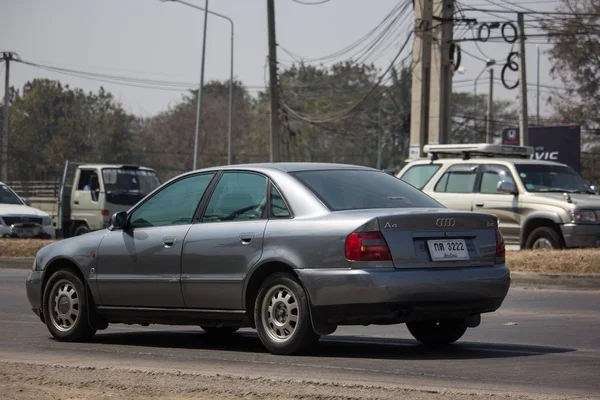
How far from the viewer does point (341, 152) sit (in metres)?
102

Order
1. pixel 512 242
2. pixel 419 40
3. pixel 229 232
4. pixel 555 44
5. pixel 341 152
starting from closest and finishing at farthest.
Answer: pixel 229 232, pixel 512 242, pixel 419 40, pixel 555 44, pixel 341 152

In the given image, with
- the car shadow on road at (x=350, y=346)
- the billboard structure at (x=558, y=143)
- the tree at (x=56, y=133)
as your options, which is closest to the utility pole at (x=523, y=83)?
the billboard structure at (x=558, y=143)

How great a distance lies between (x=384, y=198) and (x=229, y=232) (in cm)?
122

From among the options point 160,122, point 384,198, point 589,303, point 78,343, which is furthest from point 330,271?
point 160,122

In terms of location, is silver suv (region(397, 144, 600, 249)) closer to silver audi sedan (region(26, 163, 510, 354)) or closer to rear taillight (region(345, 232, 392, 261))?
silver audi sedan (region(26, 163, 510, 354))

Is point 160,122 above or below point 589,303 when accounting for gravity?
above

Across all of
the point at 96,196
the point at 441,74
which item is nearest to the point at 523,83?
the point at 441,74

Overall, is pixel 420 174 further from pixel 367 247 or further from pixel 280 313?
pixel 367 247

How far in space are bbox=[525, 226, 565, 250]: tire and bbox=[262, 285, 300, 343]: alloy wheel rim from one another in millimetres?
10835

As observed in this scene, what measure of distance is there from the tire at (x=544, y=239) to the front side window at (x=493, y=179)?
105 cm

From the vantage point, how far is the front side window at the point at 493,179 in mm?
19500

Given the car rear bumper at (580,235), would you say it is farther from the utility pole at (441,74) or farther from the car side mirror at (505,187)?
the utility pole at (441,74)

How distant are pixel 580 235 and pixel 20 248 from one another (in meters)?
10.7

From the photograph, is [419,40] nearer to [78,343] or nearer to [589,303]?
[589,303]
